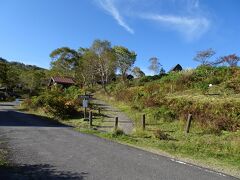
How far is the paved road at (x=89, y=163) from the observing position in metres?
9.47

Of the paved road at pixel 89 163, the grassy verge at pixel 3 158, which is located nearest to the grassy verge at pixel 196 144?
the paved road at pixel 89 163

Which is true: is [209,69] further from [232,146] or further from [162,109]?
[232,146]

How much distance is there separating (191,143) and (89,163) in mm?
6477

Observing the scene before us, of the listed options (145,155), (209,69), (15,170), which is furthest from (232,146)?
(209,69)

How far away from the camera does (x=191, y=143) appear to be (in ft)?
51.5

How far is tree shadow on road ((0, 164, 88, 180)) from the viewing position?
9125mm

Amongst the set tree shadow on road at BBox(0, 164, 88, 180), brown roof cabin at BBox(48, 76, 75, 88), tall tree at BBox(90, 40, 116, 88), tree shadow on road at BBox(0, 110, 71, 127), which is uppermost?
tall tree at BBox(90, 40, 116, 88)

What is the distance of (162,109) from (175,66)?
5075 centimetres

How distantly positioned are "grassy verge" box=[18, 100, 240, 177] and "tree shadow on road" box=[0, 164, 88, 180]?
4.83m

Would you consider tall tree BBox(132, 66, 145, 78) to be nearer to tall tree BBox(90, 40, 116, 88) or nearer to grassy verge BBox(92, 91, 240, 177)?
tall tree BBox(90, 40, 116, 88)

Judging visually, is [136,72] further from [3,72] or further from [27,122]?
[27,122]

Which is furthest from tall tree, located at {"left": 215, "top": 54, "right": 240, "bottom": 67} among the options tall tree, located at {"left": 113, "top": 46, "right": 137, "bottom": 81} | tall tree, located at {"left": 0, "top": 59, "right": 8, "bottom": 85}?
tall tree, located at {"left": 0, "top": 59, "right": 8, "bottom": 85}

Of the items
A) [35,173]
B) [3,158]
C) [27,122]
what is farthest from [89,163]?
[27,122]

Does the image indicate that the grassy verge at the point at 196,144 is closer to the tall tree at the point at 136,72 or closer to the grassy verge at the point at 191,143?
the grassy verge at the point at 191,143
